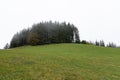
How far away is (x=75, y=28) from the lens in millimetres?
116438

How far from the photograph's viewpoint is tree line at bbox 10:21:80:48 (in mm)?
101188

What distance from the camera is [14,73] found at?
22.4 meters

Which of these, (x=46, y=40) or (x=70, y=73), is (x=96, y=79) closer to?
(x=70, y=73)

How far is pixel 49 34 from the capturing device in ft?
340

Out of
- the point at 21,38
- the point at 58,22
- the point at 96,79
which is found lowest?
the point at 96,79

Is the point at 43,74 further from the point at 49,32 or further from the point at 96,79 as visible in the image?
the point at 49,32

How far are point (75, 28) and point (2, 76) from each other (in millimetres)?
96861

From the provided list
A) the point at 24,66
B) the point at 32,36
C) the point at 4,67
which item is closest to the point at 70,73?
the point at 24,66

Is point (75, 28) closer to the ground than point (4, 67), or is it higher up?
higher up

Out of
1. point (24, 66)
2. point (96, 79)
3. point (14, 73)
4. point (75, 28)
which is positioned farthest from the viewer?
point (75, 28)

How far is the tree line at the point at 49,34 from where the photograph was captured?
101188mm

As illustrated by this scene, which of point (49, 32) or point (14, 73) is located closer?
point (14, 73)

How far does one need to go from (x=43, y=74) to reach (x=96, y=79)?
545 cm

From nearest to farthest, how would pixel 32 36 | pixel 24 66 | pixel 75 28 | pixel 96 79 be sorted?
pixel 96 79 → pixel 24 66 → pixel 32 36 → pixel 75 28
